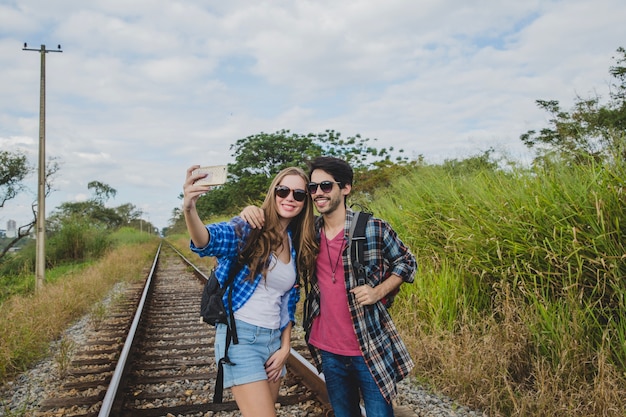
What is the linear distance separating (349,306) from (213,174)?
0.89m

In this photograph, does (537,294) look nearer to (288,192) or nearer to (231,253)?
(288,192)

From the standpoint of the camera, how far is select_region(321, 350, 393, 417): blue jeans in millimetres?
2285

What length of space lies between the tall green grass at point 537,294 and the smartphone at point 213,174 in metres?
2.78

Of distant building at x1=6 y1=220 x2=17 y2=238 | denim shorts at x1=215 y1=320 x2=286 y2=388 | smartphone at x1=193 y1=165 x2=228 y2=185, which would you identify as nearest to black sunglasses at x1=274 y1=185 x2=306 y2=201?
Answer: smartphone at x1=193 y1=165 x2=228 y2=185

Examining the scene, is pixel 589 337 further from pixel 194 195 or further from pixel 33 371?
pixel 33 371

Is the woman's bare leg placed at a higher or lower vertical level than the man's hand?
lower

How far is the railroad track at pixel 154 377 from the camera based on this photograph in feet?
12.7

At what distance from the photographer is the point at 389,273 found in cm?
241

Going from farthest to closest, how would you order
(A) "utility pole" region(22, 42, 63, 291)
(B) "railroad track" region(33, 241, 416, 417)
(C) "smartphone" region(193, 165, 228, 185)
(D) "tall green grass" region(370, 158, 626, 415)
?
1. (A) "utility pole" region(22, 42, 63, 291)
2. (B) "railroad track" region(33, 241, 416, 417)
3. (D) "tall green grass" region(370, 158, 626, 415)
4. (C) "smartphone" region(193, 165, 228, 185)

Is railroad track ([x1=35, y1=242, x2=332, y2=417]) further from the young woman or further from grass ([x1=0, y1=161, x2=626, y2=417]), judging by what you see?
the young woman

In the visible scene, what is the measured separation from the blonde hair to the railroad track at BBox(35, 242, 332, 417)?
6.00ft

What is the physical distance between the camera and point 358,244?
229 cm

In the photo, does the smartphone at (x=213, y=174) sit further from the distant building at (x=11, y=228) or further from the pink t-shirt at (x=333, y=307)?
the distant building at (x=11, y=228)

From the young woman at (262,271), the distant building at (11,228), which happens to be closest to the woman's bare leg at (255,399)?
the young woman at (262,271)
